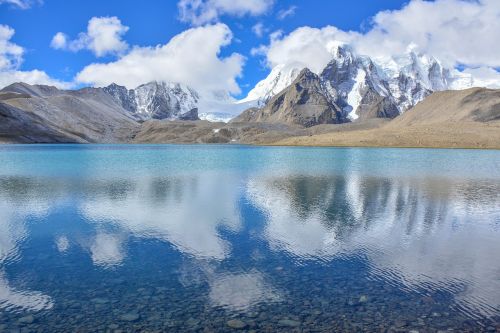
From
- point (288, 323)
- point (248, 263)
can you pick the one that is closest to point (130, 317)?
point (288, 323)

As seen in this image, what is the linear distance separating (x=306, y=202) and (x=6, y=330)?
1087 inches

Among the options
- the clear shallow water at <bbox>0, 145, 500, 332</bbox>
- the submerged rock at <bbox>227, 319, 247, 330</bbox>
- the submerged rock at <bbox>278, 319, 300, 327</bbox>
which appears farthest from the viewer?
the clear shallow water at <bbox>0, 145, 500, 332</bbox>

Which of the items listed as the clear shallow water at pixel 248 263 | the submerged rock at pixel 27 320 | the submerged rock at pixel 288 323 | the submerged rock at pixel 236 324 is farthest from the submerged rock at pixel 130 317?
the submerged rock at pixel 288 323

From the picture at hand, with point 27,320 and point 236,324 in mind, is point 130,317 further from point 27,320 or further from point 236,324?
point 236,324

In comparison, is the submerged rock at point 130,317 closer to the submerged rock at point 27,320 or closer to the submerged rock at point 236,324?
the submerged rock at point 27,320

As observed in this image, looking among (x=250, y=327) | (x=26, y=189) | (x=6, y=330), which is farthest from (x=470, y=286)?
(x=26, y=189)

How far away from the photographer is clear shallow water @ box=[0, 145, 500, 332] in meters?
14.7

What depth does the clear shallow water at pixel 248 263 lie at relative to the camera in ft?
48.3

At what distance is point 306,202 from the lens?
37.9 metres

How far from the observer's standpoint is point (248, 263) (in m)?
20.2

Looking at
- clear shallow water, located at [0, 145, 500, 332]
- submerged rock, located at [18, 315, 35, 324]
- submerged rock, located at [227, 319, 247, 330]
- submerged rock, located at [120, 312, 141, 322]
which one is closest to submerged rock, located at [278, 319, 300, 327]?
clear shallow water, located at [0, 145, 500, 332]

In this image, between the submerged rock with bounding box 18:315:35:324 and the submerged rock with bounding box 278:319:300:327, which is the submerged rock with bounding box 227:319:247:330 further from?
the submerged rock with bounding box 18:315:35:324

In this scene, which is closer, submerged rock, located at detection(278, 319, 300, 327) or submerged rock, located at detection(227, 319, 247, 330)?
submerged rock, located at detection(227, 319, 247, 330)

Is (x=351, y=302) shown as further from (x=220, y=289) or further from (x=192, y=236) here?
(x=192, y=236)
